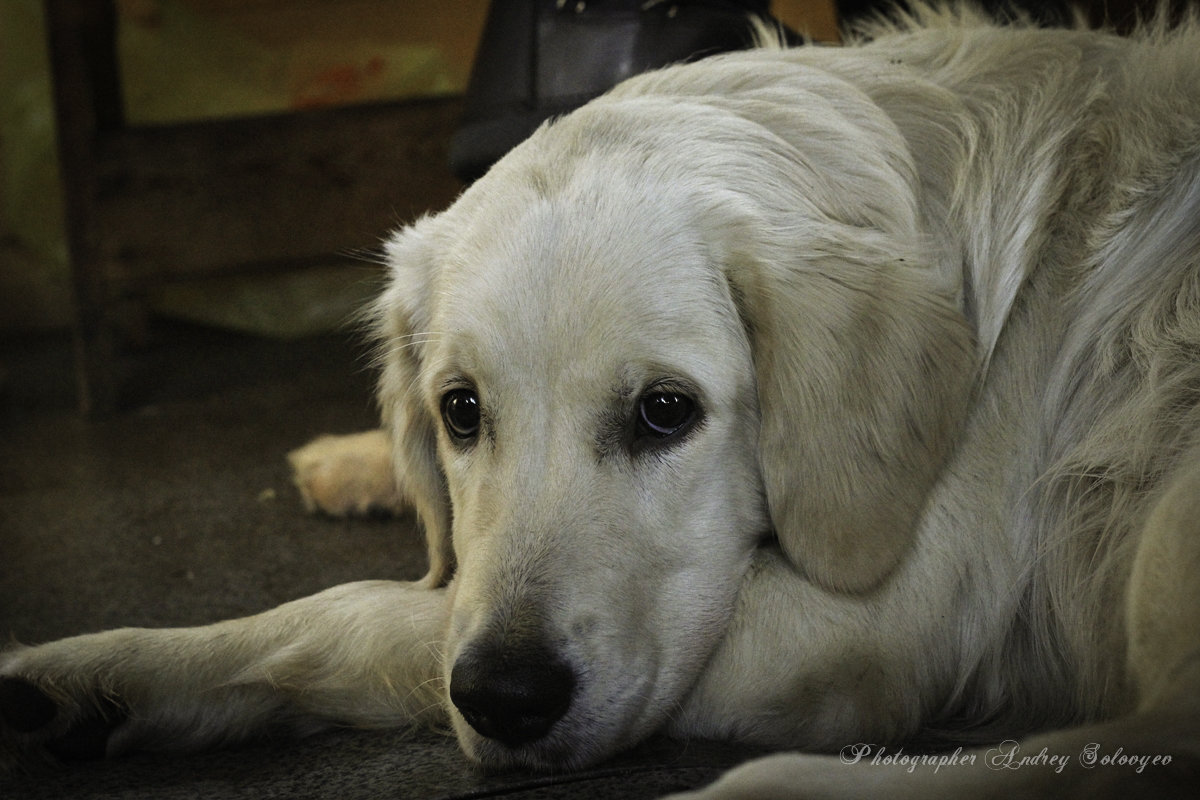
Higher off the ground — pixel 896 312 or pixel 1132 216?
pixel 1132 216

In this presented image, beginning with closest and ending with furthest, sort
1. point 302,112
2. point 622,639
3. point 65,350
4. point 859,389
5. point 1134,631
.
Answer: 1. point 1134,631
2. point 622,639
3. point 859,389
4. point 302,112
5. point 65,350

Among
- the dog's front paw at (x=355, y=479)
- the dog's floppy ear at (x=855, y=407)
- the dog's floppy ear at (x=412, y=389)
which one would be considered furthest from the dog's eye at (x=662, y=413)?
the dog's front paw at (x=355, y=479)

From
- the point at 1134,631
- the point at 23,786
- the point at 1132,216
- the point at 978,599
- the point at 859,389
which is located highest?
the point at 1132,216

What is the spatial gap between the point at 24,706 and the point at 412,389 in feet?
2.81

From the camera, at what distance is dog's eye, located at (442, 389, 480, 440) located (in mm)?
1947

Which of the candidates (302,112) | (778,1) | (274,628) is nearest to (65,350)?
(302,112)

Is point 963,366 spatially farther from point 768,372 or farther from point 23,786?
point 23,786

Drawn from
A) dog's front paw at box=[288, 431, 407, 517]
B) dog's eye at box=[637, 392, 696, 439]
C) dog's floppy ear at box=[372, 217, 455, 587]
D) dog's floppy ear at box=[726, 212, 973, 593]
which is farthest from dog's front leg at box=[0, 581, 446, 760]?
dog's front paw at box=[288, 431, 407, 517]

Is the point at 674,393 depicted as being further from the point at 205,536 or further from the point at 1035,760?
the point at 205,536

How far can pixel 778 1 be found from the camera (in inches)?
201

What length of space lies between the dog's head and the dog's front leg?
0.25 m

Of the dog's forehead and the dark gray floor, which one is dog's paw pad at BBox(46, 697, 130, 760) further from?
the dog's forehead

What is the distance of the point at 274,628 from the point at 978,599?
1.18m

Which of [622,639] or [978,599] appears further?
[978,599]
